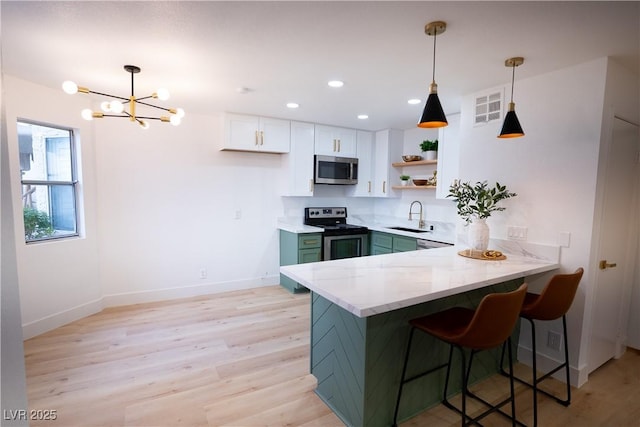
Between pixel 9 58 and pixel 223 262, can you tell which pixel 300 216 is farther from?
pixel 9 58

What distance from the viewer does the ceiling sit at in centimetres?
171

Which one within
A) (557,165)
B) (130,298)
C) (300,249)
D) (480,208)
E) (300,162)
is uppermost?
(300,162)

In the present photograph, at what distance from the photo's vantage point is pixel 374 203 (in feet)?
18.3

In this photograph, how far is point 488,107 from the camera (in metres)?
2.90

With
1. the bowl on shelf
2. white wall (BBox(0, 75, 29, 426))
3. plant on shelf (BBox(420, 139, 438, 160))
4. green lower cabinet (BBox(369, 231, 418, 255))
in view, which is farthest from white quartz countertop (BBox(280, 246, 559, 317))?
the bowl on shelf

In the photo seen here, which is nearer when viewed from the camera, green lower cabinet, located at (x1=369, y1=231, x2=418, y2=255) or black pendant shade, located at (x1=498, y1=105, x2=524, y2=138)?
black pendant shade, located at (x1=498, y1=105, x2=524, y2=138)

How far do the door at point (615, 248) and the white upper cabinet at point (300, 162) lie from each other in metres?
3.22

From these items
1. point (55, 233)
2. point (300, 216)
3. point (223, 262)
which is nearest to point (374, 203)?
point (300, 216)

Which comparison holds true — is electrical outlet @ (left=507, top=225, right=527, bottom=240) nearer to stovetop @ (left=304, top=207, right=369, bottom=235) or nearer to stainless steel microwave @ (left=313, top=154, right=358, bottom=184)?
stovetop @ (left=304, top=207, right=369, bottom=235)

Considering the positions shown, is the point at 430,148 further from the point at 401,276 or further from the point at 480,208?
the point at 401,276

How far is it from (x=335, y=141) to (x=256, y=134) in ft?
3.93

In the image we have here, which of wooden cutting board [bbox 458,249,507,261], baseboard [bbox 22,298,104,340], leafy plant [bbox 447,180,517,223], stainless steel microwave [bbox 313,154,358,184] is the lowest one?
baseboard [bbox 22,298,104,340]

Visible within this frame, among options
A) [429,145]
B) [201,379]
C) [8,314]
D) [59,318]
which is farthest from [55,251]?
[429,145]

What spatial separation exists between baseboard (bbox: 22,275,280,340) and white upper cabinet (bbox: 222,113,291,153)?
6.11 ft
